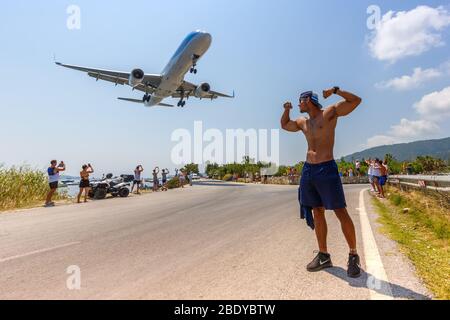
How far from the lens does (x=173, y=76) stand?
92.9ft

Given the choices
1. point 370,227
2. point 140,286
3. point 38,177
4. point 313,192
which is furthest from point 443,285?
point 38,177

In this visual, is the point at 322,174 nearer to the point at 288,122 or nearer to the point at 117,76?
the point at 288,122

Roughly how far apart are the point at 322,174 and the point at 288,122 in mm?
839

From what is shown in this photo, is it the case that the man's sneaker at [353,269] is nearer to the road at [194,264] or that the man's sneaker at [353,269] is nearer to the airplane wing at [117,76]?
the road at [194,264]

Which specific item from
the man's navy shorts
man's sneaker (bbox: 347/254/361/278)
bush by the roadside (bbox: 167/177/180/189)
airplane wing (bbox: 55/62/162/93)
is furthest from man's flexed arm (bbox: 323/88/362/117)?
airplane wing (bbox: 55/62/162/93)

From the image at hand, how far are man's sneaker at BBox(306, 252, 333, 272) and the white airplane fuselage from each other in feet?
80.1

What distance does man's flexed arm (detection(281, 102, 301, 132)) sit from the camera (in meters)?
4.15

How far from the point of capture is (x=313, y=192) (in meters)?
3.85

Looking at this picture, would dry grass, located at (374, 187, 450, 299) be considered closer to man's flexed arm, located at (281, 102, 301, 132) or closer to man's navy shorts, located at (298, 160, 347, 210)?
man's navy shorts, located at (298, 160, 347, 210)

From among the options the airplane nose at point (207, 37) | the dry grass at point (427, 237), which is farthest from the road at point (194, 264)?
the airplane nose at point (207, 37)

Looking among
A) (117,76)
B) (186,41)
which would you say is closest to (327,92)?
(186,41)

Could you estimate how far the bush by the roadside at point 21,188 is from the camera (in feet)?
43.3

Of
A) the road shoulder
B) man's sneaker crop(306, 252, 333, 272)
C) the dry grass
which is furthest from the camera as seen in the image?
man's sneaker crop(306, 252, 333, 272)

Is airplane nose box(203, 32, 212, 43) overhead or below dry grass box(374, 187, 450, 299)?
overhead
